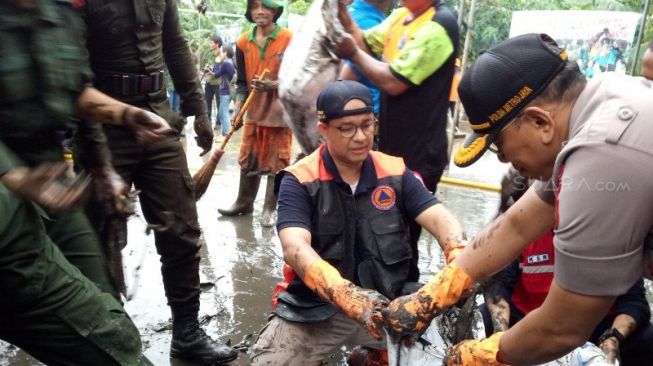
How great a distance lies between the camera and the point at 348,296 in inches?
77.9

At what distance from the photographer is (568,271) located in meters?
1.27

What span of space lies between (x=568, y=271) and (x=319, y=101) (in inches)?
59.1

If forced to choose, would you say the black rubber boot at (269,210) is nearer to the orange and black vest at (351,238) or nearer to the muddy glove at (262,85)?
the muddy glove at (262,85)

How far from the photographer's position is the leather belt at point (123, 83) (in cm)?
259

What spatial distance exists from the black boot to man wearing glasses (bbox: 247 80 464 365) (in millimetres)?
478

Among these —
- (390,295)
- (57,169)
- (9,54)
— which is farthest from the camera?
(390,295)

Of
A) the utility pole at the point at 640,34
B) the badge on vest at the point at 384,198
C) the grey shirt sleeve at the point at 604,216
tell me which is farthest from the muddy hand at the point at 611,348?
the utility pole at the point at 640,34

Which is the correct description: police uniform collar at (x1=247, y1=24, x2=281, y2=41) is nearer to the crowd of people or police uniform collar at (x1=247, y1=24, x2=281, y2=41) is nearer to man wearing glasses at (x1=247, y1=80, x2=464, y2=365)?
the crowd of people

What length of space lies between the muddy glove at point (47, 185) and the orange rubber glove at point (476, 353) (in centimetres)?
125

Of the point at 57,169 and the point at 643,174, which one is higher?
the point at 643,174

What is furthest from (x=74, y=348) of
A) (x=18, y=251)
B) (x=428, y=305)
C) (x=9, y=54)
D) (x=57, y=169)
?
(x=428, y=305)

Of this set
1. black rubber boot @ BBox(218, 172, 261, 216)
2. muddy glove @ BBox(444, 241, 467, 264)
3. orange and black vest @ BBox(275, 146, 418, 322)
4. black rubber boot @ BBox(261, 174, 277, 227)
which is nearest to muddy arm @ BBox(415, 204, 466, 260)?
muddy glove @ BBox(444, 241, 467, 264)

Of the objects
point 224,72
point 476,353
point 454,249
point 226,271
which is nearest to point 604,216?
point 476,353

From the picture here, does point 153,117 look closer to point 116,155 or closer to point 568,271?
point 116,155
